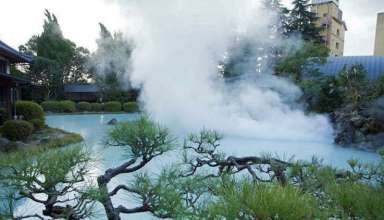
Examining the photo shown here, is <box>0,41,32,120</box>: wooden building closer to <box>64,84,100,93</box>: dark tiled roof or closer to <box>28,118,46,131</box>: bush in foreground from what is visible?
<box>28,118,46,131</box>: bush in foreground

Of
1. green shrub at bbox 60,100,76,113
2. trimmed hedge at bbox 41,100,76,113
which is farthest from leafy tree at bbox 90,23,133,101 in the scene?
trimmed hedge at bbox 41,100,76,113

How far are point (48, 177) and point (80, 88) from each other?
2771 centimetres

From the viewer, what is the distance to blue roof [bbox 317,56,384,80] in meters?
16.9

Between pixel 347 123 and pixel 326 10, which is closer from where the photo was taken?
pixel 347 123

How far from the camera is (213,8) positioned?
41.8ft

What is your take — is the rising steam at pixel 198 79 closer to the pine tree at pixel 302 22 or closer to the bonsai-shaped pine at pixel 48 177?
the pine tree at pixel 302 22

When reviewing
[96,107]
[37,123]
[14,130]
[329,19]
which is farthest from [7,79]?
[329,19]

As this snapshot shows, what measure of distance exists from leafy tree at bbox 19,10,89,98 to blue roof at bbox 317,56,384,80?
20066mm

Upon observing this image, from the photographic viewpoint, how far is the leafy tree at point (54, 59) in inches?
948

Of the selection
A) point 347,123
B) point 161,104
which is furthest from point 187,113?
point 347,123

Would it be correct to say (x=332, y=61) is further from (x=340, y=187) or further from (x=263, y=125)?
(x=340, y=187)

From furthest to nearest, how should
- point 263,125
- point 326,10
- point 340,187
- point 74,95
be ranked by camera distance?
1. point 326,10
2. point 74,95
3. point 263,125
4. point 340,187

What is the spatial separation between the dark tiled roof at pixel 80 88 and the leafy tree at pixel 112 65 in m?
1.14

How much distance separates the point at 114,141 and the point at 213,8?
12001 millimetres
